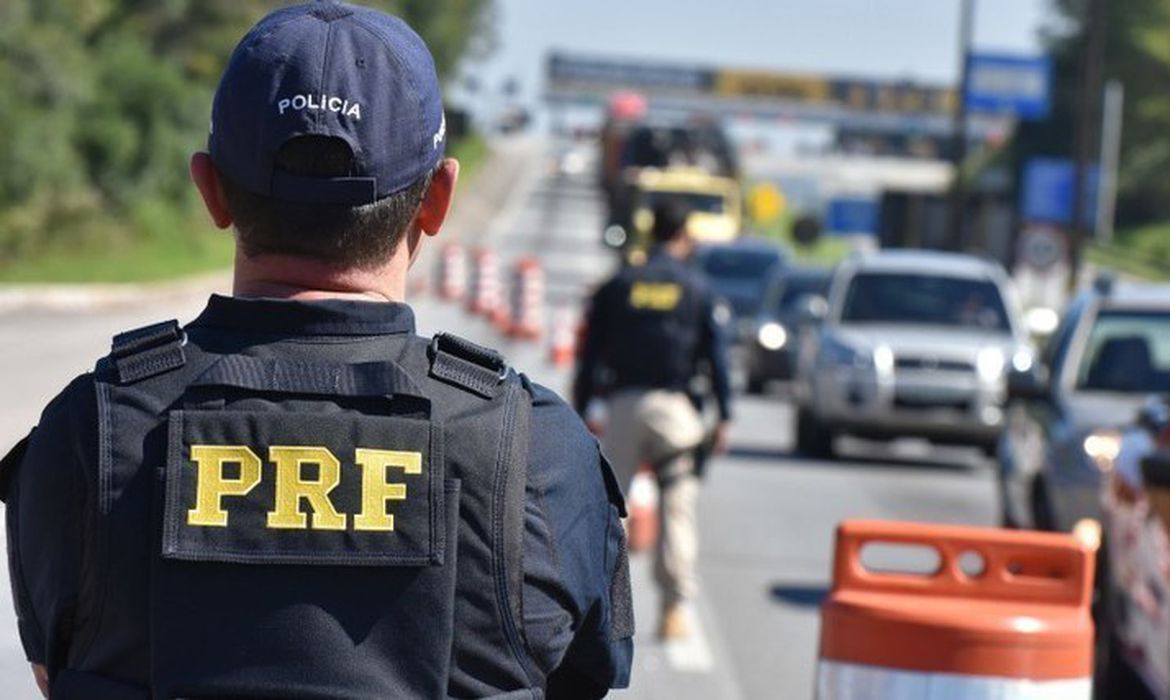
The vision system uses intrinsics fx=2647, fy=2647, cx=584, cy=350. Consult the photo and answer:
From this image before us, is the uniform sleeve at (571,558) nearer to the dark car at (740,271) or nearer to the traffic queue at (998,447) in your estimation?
the traffic queue at (998,447)

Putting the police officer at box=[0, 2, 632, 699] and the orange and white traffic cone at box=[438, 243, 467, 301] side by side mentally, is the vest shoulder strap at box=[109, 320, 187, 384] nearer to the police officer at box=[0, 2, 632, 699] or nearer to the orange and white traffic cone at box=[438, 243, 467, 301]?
the police officer at box=[0, 2, 632, 699]

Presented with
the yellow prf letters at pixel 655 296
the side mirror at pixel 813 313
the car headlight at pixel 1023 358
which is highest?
the yellow prf letters at pixel 655 296

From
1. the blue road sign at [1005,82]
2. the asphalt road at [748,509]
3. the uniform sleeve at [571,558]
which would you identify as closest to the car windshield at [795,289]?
the asphalt road at [748,509]

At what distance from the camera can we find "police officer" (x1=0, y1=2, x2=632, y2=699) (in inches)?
111

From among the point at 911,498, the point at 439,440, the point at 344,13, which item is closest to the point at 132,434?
the point at 439,440

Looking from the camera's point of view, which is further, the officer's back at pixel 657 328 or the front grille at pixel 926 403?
the front grille at pixel 926 403

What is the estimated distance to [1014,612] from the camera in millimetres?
5801

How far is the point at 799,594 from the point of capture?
13.2 meters

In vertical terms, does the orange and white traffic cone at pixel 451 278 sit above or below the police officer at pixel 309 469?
below

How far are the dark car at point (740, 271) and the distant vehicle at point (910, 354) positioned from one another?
47.6 ft

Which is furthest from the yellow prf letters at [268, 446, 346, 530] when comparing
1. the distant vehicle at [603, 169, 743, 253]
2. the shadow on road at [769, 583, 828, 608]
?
the distant vehicle at [603, 169, 743, 253]

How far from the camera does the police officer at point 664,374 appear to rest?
439 inches

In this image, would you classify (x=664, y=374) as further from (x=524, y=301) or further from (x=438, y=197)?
(x=524, y=301)

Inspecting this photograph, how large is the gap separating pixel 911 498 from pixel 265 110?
52.2 ft
